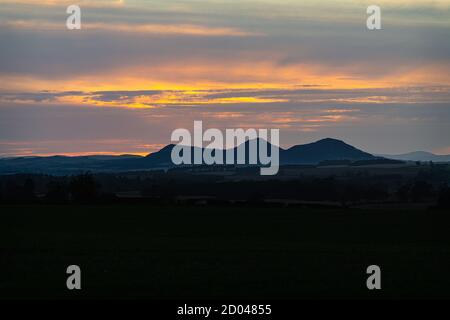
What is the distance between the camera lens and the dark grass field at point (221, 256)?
984 inches

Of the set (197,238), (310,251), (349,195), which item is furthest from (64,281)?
(349,195)

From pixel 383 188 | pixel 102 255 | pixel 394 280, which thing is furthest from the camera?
pixel 383 188

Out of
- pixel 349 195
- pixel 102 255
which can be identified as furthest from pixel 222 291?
pixel 349 195

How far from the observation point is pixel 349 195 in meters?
112

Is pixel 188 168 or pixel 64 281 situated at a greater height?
pixel 188 168

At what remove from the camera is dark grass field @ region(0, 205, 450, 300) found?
24984mm

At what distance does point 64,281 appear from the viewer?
2617 centimetres

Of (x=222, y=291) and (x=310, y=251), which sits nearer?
(x=222, y=291)

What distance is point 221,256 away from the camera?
35062 mm

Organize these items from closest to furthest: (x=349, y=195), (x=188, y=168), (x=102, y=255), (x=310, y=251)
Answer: (x=102, y=255) → (x=310, y=251) → (x=349, y=195) → (x=188, y=168)

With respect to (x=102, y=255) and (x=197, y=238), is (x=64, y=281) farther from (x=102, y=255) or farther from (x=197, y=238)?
(x=197, y=238)

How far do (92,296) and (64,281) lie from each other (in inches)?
122

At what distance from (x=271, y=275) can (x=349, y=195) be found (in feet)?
281
